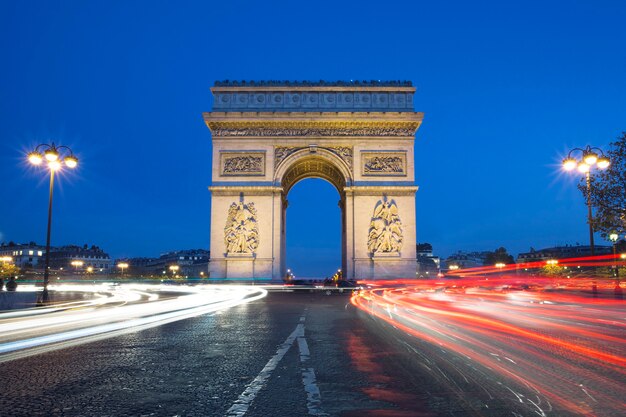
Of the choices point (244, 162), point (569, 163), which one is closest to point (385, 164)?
point (244, 162)

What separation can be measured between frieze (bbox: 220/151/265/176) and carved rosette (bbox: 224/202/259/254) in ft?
7.65

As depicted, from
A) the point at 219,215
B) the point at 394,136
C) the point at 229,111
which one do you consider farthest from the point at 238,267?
the point at 394,136

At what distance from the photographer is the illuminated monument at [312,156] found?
112 ft

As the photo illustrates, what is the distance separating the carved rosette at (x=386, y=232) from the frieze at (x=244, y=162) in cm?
842

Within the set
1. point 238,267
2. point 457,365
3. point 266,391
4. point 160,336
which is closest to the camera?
point 266,391

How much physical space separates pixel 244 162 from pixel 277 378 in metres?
31.0

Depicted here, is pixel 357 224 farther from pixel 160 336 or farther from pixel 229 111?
Answer: pixel 160 336

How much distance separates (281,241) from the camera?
36.7 m

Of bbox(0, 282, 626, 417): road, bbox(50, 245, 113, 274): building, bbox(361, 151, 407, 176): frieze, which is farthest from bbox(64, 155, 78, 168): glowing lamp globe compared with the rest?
bbox(50, 245, 113, 274): building

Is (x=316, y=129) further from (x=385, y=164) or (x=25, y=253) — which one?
(x=25, y=253)

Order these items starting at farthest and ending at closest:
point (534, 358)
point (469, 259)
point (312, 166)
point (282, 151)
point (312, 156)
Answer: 1. point (469, 259)
2. point (312, 166)
3. point (312, 156)
4. point (282, 151)
5. point (534, 358)

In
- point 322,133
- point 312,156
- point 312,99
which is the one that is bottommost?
point 312,156

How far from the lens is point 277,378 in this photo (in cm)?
444

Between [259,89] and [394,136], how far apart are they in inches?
386
